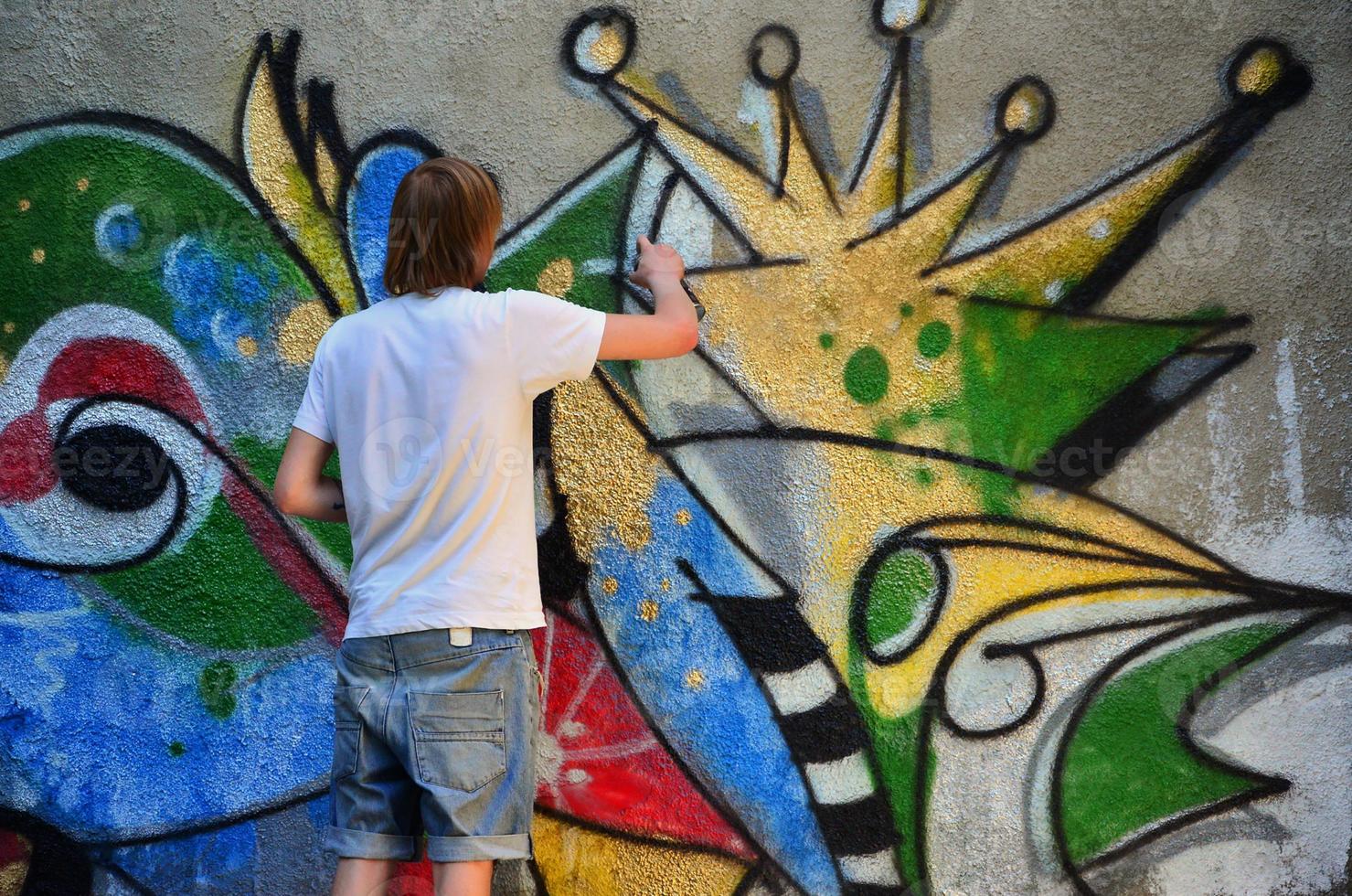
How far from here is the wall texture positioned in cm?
236

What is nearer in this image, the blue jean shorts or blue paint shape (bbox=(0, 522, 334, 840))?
the blue jean shorts

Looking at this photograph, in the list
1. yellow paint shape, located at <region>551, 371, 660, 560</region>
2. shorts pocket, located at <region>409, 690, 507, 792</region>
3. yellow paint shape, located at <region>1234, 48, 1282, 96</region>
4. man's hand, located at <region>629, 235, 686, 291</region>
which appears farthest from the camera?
yellow paint shape, located at <region>551, 371, 660, 560</region>

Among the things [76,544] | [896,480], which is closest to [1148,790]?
[896,480]

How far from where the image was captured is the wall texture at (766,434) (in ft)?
7.75

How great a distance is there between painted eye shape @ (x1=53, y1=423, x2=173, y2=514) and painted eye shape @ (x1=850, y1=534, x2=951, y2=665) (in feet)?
5.58

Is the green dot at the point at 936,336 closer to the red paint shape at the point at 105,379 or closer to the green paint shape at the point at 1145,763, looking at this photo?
the green paint shape at the point at 1145,763

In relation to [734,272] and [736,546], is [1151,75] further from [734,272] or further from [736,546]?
[736,546]

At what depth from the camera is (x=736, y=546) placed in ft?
8.02

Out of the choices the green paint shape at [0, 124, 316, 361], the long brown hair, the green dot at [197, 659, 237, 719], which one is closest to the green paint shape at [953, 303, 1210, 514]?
the long brown hair

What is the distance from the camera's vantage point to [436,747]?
1.80m

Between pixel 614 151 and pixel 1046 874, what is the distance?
192cm

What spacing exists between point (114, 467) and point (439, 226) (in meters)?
1.21

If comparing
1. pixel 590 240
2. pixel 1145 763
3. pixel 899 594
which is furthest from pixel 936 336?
pixel 1145 763

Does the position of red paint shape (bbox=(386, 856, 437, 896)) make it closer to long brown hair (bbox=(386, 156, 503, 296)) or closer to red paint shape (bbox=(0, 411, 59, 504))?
red paint shape (bbox=(0, 411, 59, 504))
